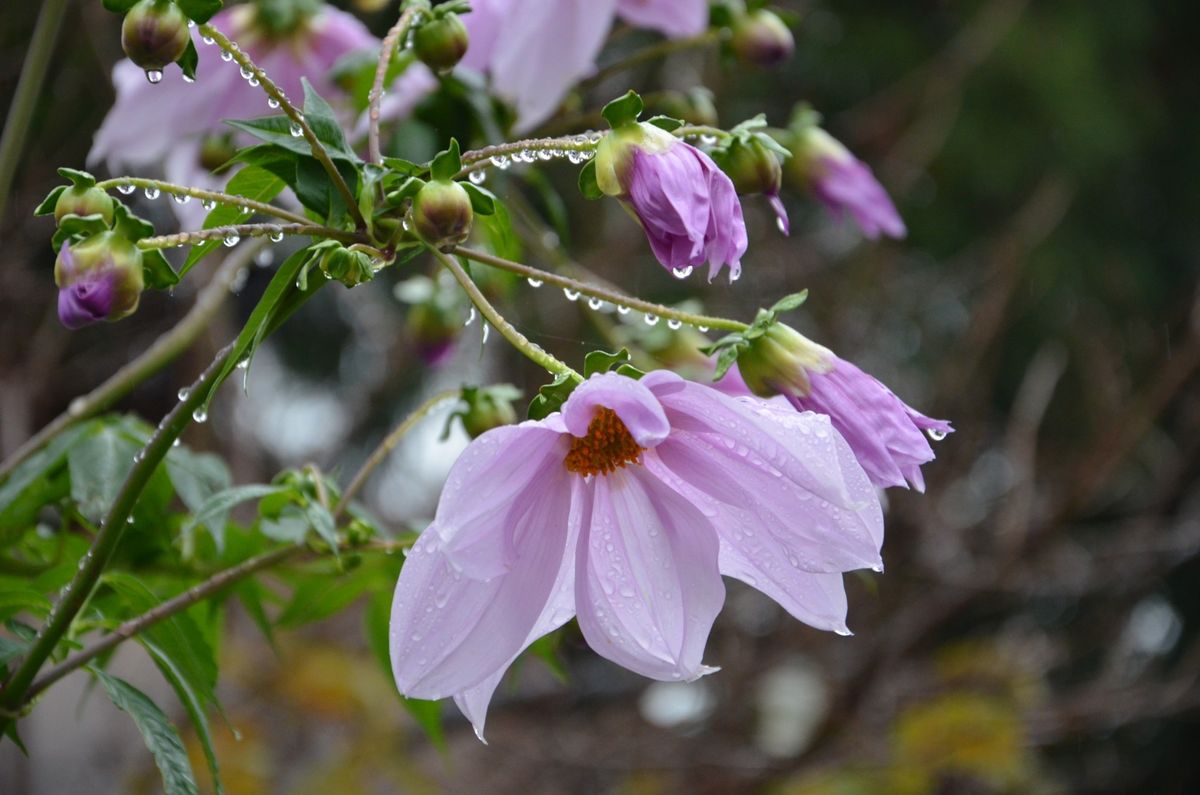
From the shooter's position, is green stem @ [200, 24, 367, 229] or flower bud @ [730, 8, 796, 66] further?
flower bud @ [730, 8, 796, 66]

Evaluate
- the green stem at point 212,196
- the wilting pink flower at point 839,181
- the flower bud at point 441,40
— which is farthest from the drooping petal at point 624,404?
the wilting pink flower at point 839,181

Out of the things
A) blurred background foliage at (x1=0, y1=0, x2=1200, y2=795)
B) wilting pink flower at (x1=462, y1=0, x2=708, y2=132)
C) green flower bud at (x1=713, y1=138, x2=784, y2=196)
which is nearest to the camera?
green flower bud at (x1=713, y1=138, x2=784, y2=196)

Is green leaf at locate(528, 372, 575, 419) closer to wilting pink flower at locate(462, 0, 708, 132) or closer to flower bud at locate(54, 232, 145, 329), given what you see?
flower bud at locate(54, 232, 145, 329)

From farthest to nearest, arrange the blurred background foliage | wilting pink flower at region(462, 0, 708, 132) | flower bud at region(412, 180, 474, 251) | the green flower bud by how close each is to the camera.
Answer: the blurred background foliage < wilting pink flower at region(462, 0, 708, 132) < the green flower bud < flower bud at region(412, 180, 474, 251)

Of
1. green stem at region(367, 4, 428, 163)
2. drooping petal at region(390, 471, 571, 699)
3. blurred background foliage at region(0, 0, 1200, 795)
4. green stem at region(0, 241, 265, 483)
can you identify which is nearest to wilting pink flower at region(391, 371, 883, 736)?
drooping petal at region(390, 471, 571, 699)

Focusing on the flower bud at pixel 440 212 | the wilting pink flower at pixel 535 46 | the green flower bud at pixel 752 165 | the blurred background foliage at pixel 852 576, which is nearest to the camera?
the flower bud at pixel 440 212

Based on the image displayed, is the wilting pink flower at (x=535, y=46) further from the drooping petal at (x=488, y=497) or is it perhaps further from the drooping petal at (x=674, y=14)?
the drooping petal at (x=488, y=497)

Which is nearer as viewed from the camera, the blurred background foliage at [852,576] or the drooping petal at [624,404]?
the drooping petal at [624,404]
